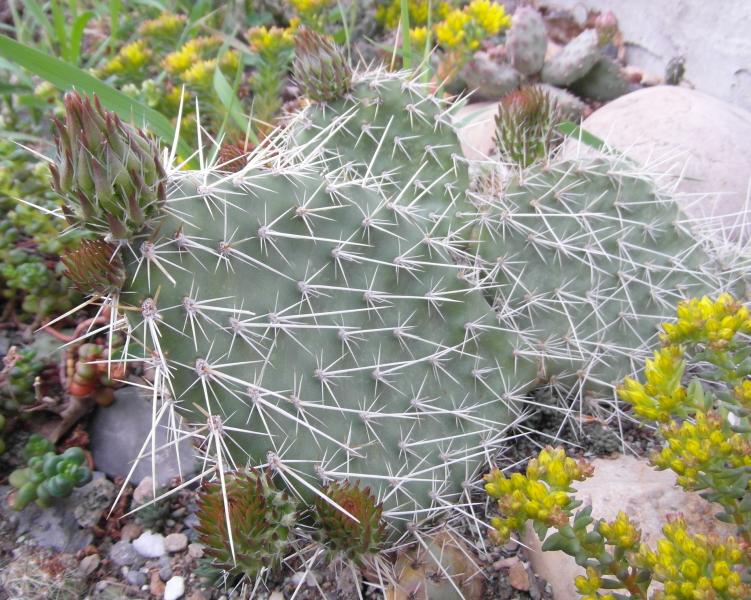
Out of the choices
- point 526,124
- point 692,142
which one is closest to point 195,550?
point 526,124

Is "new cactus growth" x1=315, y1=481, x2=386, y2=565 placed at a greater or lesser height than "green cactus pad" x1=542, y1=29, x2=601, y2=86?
lesser

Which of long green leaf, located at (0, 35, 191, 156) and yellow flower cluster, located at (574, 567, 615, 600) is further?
long green leaf, located at (0, 35, 191, 156)

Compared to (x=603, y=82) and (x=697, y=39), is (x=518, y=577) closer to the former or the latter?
(x=603, y=82)

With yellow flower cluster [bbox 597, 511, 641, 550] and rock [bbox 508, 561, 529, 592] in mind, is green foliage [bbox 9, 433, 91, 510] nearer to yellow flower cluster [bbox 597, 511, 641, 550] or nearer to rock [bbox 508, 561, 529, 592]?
rock [bbox 508, 561, 529, 592]

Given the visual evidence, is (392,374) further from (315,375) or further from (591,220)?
(591,220)

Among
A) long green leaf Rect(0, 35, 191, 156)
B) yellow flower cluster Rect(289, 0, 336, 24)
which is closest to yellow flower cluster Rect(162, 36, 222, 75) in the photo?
yellow flower cluster Rect(289, 0, 336, 24)

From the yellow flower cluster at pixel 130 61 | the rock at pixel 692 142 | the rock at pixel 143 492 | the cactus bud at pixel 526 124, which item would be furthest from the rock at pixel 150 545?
the yellow flower cluster at pixel 130 61

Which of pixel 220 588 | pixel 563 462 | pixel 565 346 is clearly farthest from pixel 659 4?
pixel 220 588
